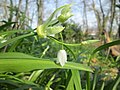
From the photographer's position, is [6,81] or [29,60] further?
[6,81]

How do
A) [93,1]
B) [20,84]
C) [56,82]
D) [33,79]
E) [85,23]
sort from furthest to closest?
[85,23], [93,1], [56,82], [33,79], [20,84]

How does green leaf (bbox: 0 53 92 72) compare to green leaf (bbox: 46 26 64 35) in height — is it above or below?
below

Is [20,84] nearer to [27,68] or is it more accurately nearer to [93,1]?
[27,68]

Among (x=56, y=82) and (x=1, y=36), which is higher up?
(x=1, y=36)

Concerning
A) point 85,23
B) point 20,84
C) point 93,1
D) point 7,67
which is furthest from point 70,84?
point 85,23

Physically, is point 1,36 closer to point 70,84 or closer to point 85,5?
point 70,84

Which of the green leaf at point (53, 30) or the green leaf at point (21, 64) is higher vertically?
the green leaf at point (53, 30)

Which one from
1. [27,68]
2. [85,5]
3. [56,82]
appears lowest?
[56,82]

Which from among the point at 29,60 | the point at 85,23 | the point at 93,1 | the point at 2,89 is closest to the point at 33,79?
the point at 2,89

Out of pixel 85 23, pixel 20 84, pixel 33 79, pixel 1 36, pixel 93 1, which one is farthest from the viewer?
pixel 85 23
